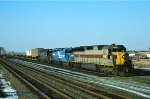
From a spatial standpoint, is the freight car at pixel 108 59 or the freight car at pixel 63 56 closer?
the freight car at pixel 108 59

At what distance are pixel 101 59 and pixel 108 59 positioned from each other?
7.12 ft

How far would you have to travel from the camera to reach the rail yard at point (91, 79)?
1791 cm

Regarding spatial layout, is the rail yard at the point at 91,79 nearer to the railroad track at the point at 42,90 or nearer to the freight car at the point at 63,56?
the railroad track at the point at 42,90

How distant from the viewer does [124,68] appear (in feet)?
99.6

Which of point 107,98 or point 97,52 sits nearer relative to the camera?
point 107,98

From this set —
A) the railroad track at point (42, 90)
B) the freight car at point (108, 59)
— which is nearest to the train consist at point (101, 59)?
the freight car at point (108, 59)

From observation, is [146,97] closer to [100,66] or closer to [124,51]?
[124,51]

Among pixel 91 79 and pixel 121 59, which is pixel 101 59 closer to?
pixel 121 59

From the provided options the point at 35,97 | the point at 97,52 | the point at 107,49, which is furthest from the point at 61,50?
the point at 35,97

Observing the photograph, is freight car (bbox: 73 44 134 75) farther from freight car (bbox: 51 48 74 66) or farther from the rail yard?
freight car (bbox: 51 48 74 66)

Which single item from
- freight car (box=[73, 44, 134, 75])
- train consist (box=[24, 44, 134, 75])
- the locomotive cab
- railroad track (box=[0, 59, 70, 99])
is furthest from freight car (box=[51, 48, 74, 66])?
railroad track (box=[0, 59, 70, 99])

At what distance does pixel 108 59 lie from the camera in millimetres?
32094

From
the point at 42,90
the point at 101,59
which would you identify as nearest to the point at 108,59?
the point at 101,59

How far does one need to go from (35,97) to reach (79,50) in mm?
27532
